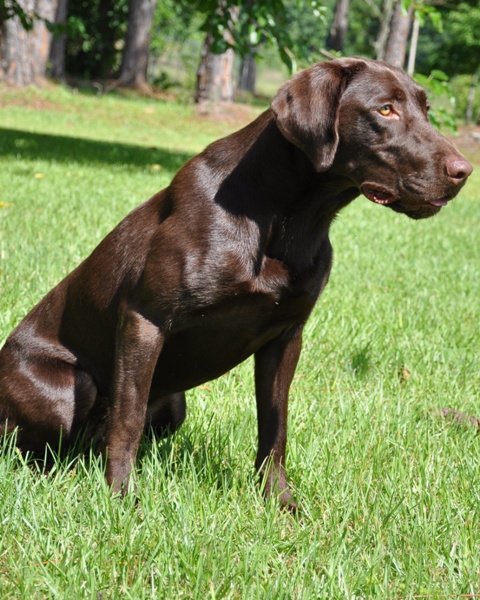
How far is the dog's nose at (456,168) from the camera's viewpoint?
2.44 metres

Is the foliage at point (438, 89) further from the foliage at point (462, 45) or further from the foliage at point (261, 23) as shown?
the foliage at point (462, 45)

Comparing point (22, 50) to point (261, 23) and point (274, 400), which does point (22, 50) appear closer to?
point (261, 23)

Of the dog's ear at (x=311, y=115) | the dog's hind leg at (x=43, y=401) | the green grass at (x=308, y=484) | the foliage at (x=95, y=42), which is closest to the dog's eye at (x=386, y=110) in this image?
the dog's ear at (x=311, y=115)

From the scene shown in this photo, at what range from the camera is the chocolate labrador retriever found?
95.8 inches

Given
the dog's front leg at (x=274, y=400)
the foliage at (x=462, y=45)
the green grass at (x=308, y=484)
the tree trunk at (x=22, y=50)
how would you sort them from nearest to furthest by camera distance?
1. the green grass at (x=308, y=484)
2. the dog's front leg at (x=274, y=400)
3. the tree trunk at (x=22, y=50)
4. the foliage at (x=462, y=45)

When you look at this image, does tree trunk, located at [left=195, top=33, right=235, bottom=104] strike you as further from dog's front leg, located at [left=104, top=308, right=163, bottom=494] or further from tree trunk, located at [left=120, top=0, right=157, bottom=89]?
dog's front leg, located at [left=104, top=308, right=163, bottom=494]

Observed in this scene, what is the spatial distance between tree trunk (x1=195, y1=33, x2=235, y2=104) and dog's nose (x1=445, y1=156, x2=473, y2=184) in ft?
58.3

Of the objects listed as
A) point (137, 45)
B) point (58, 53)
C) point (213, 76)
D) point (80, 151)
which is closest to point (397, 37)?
point (213, 76)

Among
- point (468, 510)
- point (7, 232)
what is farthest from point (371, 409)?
point (7, 232)

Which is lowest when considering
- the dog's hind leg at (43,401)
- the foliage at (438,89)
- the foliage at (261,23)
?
the dog's hind leg at (43,401)

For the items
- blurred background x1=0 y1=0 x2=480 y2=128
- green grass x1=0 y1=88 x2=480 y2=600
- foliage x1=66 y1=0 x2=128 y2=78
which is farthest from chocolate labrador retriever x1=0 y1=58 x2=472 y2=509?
foliage x1=66 y1=0 x2=128 y2=78

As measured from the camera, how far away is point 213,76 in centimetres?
1984

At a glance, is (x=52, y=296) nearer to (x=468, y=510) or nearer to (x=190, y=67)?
(x=468, y=510)

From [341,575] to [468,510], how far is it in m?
0.67
